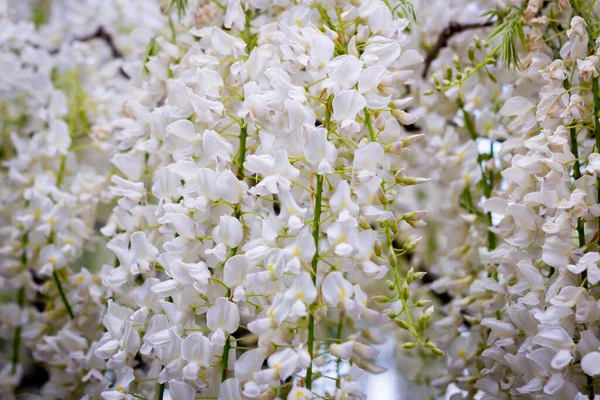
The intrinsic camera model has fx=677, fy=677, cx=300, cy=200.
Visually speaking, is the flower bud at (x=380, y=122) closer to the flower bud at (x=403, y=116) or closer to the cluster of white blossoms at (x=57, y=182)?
the flower bud at (x=403, y=116)

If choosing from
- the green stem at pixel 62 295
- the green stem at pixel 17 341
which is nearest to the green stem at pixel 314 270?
the green stem at pixel 62 295

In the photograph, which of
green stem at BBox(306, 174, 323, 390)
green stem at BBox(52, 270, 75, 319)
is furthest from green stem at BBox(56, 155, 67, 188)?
green stem at BBox(306, 174, 323, 390)

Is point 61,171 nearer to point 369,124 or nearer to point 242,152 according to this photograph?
point 242,152

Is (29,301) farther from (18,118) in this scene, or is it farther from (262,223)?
(262,223)

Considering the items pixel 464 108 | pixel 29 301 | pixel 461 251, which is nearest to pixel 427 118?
pixel 464 108

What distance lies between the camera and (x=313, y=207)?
2.20 feet

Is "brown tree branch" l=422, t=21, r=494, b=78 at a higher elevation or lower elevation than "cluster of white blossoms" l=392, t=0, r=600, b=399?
higher

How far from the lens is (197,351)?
627mm

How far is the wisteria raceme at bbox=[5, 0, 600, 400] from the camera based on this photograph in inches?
24.3

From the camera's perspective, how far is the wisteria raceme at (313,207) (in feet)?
2.02

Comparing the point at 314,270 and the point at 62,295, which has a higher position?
the point at 314,270

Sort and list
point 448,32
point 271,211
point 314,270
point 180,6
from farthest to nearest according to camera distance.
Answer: point 448,32 < point 180,6 < point 271,211 < point 314,270

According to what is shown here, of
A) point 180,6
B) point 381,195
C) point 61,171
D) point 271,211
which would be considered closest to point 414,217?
point 381,195

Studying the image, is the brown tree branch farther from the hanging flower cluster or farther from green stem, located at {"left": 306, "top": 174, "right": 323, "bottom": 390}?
green stem, located at {"left": 306, "top": 174, "right": 323, "bottom": 390}
